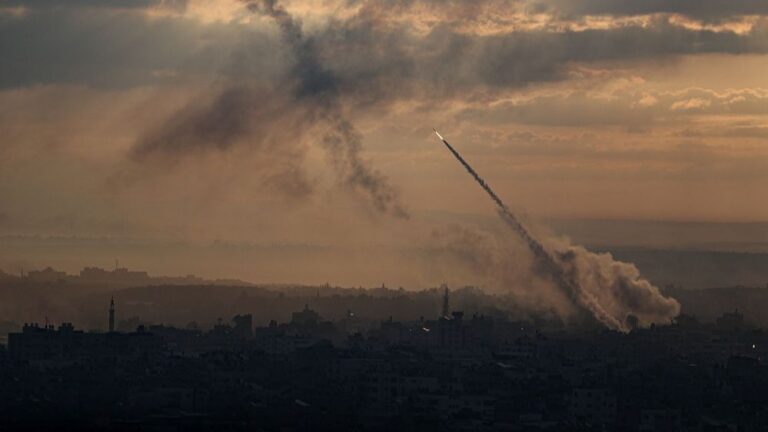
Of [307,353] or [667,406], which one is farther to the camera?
[307,353]

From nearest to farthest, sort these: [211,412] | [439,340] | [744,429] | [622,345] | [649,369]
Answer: [744,429], [211,412], [649,369], [622,345], [439,340]

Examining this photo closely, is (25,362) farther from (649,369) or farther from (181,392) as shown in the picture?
(649,369)

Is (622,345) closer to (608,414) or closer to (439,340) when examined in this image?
(439,340)

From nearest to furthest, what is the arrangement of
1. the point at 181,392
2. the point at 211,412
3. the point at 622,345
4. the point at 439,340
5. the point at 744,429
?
the point at 744,429 → the point at 211,412 → the point at 181,392 → the point at 622,345 → the point at 439,340

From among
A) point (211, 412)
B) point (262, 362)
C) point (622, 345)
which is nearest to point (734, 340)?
point (622, 345)

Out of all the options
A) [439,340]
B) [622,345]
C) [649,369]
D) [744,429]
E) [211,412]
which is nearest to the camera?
[744,429]

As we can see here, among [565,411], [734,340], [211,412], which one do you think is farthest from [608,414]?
[734,340]

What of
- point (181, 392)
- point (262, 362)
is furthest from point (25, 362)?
point (181, 392)

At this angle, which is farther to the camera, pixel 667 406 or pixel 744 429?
pixel 667 406

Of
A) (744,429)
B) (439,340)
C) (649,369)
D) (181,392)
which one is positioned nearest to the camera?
(744,429)
